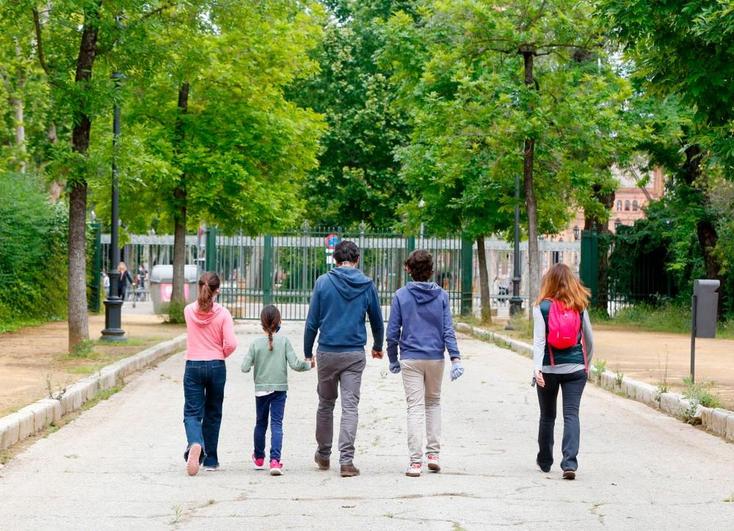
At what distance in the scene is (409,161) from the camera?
121ft

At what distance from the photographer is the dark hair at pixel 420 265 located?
10.3 metres

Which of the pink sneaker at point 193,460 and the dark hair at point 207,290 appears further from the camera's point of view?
the dark hair at point 207,290

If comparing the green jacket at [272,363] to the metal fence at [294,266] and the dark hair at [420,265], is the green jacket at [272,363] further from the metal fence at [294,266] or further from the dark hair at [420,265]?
the metal fence at [294,266]

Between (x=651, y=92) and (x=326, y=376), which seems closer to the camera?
(x=326, y=376)

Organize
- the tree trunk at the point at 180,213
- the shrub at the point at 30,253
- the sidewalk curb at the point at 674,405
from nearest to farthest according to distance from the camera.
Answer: the sidewalk curb at the point at 674,405
the shrub at the point at 30,253
the tree trunk at the point at 180,213

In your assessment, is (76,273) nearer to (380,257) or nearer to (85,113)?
(85,113)

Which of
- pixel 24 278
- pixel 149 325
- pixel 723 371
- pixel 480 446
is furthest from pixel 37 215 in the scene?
pixel 480 446

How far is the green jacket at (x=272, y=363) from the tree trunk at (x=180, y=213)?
1997cm

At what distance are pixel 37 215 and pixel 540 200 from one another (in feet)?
41.0

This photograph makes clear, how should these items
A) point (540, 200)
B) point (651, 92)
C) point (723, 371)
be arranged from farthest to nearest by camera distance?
point (540, 200)
point (723, 371)
point (651, 92)

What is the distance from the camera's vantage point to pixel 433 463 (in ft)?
33.0

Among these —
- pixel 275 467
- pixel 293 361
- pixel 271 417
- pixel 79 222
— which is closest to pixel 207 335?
pixel 293 361

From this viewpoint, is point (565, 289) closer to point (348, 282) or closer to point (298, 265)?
point (348, 282)

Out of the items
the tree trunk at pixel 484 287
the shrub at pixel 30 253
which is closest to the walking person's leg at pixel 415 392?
the shrub at pixel 30 253
